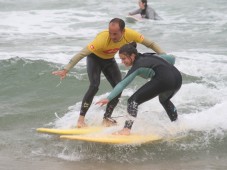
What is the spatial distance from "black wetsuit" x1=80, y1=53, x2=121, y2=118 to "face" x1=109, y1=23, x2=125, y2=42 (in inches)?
21.4

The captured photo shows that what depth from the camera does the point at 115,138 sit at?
5672 mm

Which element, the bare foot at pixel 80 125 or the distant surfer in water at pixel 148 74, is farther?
the bare foot at pixel 80 125

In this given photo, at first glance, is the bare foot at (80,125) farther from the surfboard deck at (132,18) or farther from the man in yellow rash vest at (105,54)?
the surfboard deck at (132,18)

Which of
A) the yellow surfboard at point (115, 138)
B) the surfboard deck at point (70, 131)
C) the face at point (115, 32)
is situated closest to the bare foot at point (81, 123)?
the surfboard deck at point (70, 131)

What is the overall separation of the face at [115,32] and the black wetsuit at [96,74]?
54 centimetres

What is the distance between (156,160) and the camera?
5.55 meters

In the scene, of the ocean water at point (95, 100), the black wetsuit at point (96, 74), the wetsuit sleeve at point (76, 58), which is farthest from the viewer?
the black wetsuit at point (96, 74)

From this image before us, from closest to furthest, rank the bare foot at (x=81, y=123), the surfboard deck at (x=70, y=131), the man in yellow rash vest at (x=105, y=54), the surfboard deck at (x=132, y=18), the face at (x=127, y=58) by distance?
1. the face at (x=127, y=58)
2. the man in yellow rash vest at (x=105, y=54)
3. the surfboard deck at (x=70, y=131)
4. the bare foot at (x=81, y=123)
5. the surfboard deck at (x=132, y=18)

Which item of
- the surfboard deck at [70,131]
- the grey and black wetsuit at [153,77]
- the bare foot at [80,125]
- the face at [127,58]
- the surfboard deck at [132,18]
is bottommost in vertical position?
the surfboard deck at [132,18]

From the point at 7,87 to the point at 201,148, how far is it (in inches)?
180

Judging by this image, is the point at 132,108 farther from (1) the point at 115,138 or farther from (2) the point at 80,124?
(2) the point at 80,124

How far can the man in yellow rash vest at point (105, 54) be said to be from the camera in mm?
5750

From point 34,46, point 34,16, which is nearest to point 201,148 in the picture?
point 34,46

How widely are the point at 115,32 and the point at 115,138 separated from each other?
1.29 m
